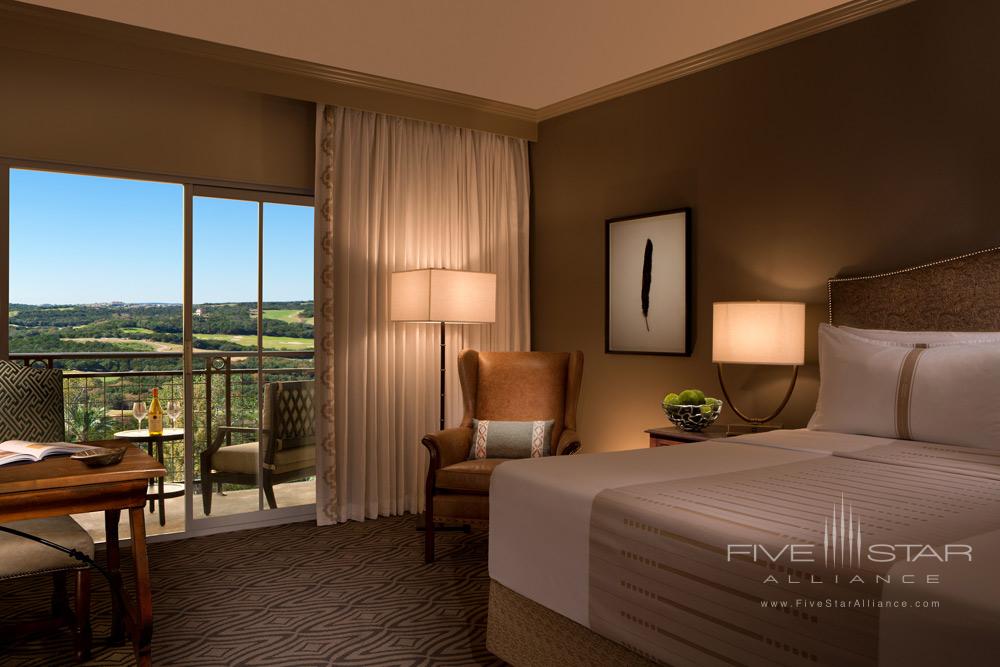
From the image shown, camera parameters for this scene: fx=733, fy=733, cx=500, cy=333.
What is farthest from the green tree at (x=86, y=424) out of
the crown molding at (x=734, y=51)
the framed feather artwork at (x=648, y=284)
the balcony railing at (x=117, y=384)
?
the crown molding at (x=734, y=51)

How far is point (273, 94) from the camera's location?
4.55 meters

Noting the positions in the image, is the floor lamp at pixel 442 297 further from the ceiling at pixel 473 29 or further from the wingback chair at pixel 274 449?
the ceiling at pixel 473 29

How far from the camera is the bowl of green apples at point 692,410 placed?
379cm

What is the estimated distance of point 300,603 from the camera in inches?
130

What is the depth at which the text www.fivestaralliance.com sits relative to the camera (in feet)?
4.25

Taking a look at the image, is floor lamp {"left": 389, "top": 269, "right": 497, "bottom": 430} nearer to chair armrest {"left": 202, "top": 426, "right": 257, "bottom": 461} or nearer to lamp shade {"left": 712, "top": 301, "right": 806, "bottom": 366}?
chair armrest {"left": 202, "top": 426, "right": 257, "bottom": 461}

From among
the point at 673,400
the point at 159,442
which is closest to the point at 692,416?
the point at 673,400

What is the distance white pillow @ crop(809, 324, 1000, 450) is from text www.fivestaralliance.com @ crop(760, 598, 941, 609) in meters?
1.57

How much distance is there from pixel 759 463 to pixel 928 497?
2.05ft

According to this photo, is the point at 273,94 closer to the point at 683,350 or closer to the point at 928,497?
the point at 683,350

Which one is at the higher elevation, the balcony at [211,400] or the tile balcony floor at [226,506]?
the balcony at [211,400]

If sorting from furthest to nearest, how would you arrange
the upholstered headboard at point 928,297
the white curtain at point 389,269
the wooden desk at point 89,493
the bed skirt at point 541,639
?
the white curtain at point 389,269, the upholstered headboard at point 928,297, the wooden desk at point 89,493, the bed skirt at point 541,639

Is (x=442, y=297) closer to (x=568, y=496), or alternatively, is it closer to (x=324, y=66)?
(x=324, y=66)

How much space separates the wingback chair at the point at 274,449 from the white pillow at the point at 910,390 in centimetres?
314
